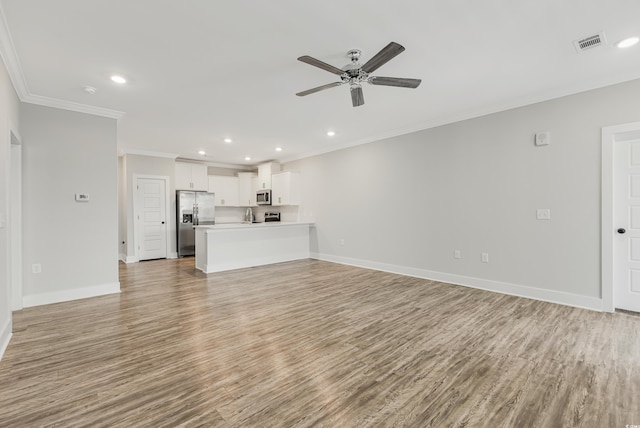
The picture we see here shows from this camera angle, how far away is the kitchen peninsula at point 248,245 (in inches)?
223

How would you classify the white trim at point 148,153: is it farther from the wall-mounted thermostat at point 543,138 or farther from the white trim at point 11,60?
the wall-mounted thermostat at point 543,138

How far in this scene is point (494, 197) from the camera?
4.24 meters

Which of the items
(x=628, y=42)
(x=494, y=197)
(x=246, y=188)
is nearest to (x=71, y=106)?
(x=246, y=188)

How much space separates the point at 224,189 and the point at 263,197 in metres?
1.36

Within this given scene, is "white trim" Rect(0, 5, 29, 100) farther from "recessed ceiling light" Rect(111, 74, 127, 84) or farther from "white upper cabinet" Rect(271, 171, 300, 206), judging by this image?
"white upper cabinet" Rect(271, 171, 300, 206)

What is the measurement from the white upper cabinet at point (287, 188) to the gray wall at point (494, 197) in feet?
5.47

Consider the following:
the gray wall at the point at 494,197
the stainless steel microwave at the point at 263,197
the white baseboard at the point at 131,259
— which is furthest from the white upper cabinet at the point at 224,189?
the gray wall at the point at 494,197

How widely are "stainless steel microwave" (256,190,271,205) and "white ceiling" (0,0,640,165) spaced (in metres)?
3.61

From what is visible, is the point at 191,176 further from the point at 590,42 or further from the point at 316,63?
the point at 590,42

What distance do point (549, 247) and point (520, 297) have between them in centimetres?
76

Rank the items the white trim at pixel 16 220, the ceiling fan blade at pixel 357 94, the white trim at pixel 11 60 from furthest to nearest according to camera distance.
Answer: the white trim at pixel 16 220 < the ceiling fan blade at pixel 357 94 < the white trim at pixel 11 60

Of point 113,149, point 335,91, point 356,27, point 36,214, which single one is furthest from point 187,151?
point 356,27

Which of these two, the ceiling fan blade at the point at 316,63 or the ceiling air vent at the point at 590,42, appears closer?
the ceiling fan blade at the point at 316,63

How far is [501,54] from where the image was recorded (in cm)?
278
